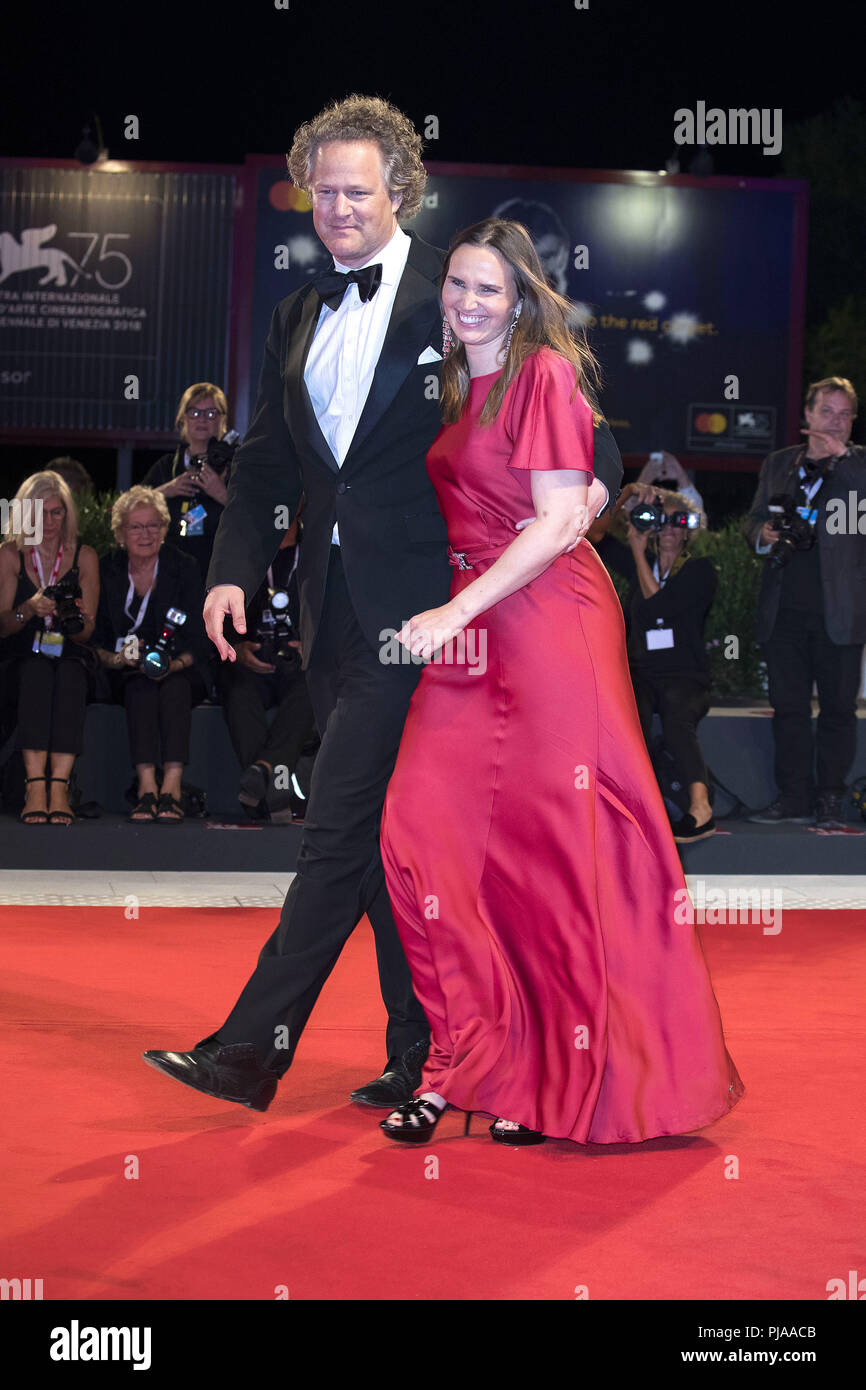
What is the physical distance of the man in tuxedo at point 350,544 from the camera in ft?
9.41

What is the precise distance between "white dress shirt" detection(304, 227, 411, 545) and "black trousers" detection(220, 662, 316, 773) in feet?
10.4

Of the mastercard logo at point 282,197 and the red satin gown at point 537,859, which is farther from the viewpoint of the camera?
the mastercard logo at point 282,197

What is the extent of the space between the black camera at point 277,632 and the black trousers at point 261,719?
2.0 inches

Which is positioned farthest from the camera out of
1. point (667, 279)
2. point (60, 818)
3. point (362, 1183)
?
point (667, 279)

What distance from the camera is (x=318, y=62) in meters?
14.7

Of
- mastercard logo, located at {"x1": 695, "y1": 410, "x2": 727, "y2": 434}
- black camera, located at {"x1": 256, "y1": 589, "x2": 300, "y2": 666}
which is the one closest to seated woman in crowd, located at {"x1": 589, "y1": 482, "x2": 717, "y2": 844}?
black camera, located at {"x1": 256, "y1": 589, "x2": 300, "y2": 666}

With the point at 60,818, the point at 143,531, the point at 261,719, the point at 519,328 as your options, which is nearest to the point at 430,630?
the point at 519,328

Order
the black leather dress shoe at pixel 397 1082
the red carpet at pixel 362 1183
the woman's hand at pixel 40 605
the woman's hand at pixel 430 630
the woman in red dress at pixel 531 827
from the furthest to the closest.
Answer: the woman's hand at pixel 40 605 < the black leather dress shoe at pixel 397 1082 < the woman in red dress at pixel 531 827 < the woman's hand at pixel 430 630 < the red carpet at pixel 362 1183

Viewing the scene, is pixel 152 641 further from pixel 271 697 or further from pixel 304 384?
pixel 304 384

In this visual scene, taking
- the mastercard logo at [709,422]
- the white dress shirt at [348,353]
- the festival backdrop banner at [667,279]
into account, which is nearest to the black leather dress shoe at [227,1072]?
the white dress shirt at [348,353]

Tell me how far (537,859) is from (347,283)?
41.6 inches

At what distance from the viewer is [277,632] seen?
6316mm

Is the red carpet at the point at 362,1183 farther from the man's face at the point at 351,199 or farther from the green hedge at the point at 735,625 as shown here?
the green hedge at the point at 735,625
